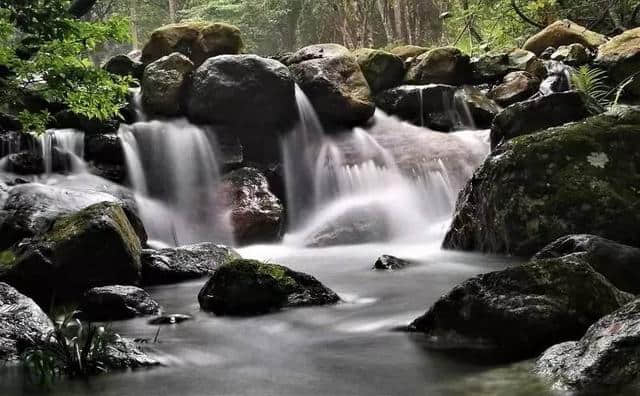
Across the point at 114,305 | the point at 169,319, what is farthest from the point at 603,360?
the point at 114,305

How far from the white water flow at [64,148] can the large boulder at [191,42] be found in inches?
164

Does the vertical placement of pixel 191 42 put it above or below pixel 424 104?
above

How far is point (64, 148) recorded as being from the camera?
40.0 ft

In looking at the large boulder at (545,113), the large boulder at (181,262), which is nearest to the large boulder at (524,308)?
the large boulder at (181,262)

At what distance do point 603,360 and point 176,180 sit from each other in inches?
417

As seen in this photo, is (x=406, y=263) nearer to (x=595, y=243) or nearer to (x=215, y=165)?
(x=595, y=243)

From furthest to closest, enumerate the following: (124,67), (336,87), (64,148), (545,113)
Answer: (124,67)
(336,87)
(64,148)
(545,113)

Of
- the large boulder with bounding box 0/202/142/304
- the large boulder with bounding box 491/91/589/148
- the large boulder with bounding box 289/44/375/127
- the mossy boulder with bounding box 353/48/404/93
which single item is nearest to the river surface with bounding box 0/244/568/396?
the large boulder with bounding box 0/202/142/304

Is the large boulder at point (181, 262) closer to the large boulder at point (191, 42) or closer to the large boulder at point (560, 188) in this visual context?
the large boulder at point (560, 188)

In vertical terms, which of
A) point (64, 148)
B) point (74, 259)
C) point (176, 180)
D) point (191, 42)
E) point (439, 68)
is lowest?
point (74, 259)

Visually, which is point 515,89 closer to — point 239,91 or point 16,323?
point 239,91

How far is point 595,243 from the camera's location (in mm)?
5277

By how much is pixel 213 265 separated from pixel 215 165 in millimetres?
5173

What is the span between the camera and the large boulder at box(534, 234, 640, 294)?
16.3ft
